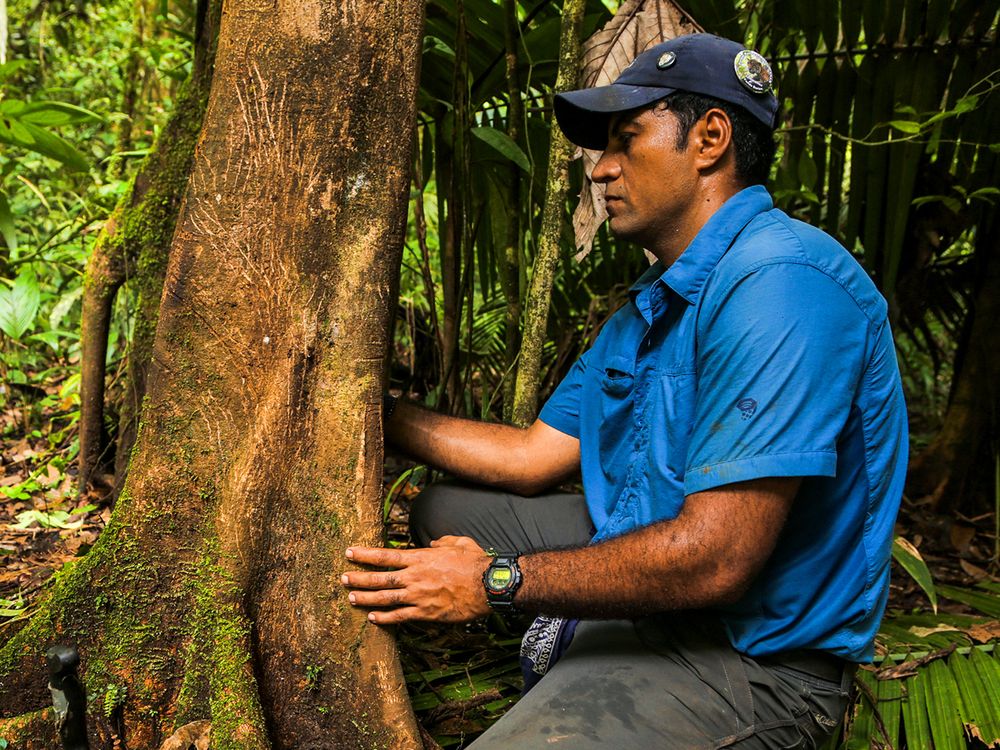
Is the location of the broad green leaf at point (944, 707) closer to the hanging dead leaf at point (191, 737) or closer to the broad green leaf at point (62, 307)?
the hanging dead leaf at point (191, 737)

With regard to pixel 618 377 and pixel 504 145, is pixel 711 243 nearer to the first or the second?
pixel 618 377

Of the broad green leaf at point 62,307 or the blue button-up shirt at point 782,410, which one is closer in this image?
the blue button-up shirt at point 782,410

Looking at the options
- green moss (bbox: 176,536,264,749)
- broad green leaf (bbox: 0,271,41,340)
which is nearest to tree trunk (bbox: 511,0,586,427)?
green moss (bbox: 176,536,264,749)

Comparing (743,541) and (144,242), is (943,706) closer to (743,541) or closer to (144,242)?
(743,541)

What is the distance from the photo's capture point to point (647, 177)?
7.34 feet

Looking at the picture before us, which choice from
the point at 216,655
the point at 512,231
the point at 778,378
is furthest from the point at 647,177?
the point at 216,655

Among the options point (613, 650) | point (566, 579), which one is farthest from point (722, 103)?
point (613, 650)

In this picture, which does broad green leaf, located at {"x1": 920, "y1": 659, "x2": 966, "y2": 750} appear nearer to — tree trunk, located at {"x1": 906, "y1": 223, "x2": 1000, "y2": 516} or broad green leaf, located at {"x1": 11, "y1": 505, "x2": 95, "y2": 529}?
tree trunk, located at {"x1": 906, "y1": 223, "x2": 1000, "y2": 516}

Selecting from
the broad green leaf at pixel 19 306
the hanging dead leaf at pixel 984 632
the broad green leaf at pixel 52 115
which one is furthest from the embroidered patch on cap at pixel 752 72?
the broad green leaf at pixel 19 306

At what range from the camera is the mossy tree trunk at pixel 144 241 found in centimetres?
335

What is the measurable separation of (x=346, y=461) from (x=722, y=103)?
1217mm

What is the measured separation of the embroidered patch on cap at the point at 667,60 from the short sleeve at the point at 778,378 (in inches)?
23.6

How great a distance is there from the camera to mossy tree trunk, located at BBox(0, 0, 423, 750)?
6.61ft

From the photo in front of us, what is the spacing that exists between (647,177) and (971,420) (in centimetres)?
294
